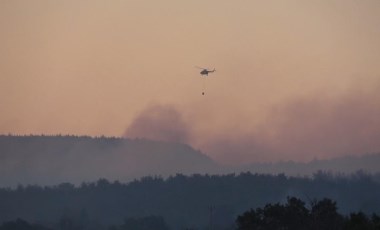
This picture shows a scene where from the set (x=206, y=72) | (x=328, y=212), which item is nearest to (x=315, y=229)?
(x=328, y=212)

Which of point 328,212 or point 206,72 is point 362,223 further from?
point 206,72

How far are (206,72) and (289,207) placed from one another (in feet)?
55.7

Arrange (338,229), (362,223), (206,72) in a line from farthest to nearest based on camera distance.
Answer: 1. (206,72)
2. (338,229)
3. (362,223)

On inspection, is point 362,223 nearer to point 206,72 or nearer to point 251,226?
point 251,226

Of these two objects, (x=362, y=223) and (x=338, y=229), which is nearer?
(x=362, y=223)

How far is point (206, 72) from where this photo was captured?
140m

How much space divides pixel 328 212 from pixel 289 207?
4543 millimetres

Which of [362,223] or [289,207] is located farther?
[289,207]

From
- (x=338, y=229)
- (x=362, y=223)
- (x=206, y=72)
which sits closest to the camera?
(x=362, y=223)

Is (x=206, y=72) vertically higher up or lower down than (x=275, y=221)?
higher up

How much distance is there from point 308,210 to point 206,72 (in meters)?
18.2

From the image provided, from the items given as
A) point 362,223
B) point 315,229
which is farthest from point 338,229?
point 362,223

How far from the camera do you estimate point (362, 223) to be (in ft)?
350

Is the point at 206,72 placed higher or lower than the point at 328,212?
higher
